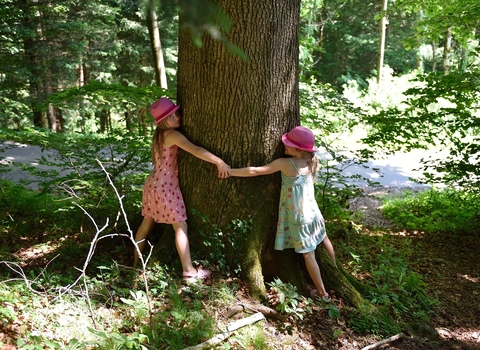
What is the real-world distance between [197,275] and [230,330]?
66 centimetres

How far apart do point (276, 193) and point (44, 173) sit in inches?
148

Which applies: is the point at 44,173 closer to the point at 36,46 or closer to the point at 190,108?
the point at 190,108

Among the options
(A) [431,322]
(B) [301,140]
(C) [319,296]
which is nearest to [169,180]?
(B) [301,140]

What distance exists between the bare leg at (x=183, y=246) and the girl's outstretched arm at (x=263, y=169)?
0.71 m

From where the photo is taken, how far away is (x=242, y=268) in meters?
3.78

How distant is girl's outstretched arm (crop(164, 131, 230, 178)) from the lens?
11.7 feet

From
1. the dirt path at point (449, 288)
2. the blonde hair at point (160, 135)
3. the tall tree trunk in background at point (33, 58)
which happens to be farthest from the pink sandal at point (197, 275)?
the tall tree trunk in background at point (33, 58)

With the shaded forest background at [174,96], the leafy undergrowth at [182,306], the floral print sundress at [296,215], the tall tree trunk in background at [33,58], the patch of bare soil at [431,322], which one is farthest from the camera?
the tall tree trunk in background at [33,58]

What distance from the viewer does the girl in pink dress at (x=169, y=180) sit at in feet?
11.9

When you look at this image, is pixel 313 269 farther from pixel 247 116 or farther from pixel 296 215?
pixel 247 116

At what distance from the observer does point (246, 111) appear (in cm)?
359

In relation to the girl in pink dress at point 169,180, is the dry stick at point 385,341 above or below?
below

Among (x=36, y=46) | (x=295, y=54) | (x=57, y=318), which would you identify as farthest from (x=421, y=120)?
(x=36, y=46)

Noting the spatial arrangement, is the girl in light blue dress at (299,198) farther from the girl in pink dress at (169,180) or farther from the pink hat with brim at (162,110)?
the pink hat with brim at (162,110)
